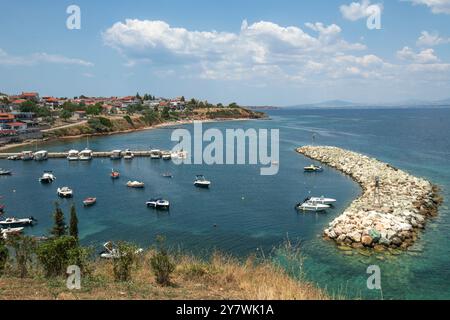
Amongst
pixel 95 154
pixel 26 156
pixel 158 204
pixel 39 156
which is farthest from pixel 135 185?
pixel 26 156

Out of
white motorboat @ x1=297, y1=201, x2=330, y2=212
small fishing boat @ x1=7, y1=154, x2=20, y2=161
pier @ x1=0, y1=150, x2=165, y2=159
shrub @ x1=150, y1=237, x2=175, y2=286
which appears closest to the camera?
shrub @ x1=150, y1=237, x2=175, y2=286

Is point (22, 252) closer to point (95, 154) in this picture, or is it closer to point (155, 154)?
point (155, 154)

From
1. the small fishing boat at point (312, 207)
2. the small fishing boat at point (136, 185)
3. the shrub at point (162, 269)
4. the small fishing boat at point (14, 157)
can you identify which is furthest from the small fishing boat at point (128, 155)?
the shrub at point (162, 269)

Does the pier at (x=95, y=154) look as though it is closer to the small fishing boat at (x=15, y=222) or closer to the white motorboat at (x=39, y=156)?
the white motorboat at (x=39, y=156)

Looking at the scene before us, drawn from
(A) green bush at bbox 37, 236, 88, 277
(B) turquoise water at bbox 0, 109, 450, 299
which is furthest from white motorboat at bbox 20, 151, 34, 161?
(A) green bush at bbox 37, 236, 88, 277

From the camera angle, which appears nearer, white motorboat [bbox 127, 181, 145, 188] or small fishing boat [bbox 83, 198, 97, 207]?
small fishing boat [bbox 83, 198, 97, 207]

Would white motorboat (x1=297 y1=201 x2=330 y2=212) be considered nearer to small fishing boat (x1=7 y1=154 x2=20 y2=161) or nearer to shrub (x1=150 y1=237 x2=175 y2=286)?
shrub (x1=150 y1=237 x2=175 y2=286)

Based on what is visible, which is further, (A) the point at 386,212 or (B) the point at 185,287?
(A) the point at 386,212
